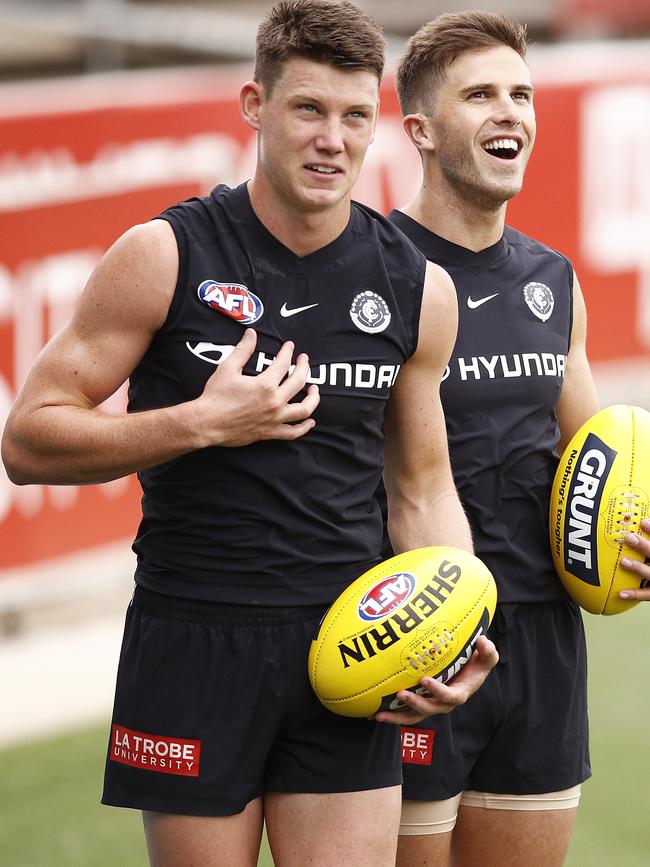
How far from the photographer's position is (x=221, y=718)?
3.42 m

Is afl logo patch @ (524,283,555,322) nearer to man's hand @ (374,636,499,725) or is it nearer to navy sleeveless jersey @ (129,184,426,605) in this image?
navy sleeveless jersey @ (129,184,426,605)

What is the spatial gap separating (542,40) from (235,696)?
17.1 m

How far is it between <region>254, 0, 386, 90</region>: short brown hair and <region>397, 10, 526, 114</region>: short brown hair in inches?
31.4

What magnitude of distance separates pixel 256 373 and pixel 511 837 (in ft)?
5.35

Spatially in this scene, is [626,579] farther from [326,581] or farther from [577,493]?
[326,581]

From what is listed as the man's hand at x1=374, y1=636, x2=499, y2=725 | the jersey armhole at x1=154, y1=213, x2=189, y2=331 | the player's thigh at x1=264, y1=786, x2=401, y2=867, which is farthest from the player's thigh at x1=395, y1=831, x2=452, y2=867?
the jersey armhole at x1=154, y1=213, x2=189, y2=331

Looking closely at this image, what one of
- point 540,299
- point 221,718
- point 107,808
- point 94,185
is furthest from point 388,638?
point 94,185

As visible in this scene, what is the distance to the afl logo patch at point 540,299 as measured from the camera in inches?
168

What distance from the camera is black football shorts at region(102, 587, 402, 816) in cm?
342

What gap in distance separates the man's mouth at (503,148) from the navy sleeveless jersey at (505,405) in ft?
0.90

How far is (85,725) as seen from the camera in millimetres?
7164

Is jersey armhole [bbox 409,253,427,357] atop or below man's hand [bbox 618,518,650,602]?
atop

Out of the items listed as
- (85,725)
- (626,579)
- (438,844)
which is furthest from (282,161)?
(85,725)

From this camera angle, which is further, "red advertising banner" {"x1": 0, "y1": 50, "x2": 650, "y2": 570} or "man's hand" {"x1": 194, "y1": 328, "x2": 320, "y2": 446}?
"red advertising banner" {"x1": 0, "y1": 50, "x2": 650, "y2": 570}
